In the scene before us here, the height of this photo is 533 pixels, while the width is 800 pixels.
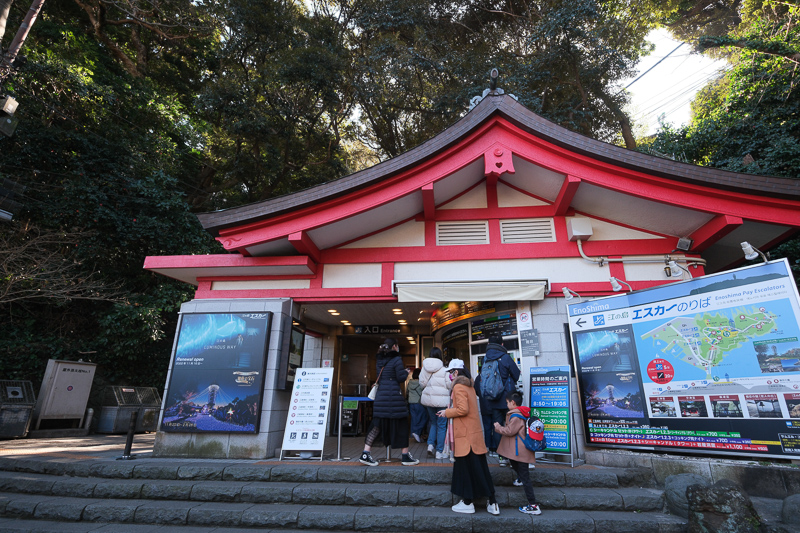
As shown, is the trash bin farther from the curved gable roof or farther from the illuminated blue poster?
the curved gable roof

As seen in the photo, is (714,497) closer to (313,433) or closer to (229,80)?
(313,433)

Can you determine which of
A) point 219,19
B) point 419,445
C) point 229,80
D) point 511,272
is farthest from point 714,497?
point 219,19

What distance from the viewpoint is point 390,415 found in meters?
5.88

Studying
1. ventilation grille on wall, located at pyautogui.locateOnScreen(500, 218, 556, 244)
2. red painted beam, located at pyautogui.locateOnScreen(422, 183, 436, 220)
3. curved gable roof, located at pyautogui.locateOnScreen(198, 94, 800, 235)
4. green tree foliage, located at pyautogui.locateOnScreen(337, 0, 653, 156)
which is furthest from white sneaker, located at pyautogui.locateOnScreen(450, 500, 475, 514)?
green tree foliage, located at pyautogui.locateOnScreen(337, 0, 653, 156)

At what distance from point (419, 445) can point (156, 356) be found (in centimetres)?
1005

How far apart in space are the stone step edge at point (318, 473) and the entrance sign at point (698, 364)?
0.84 meters

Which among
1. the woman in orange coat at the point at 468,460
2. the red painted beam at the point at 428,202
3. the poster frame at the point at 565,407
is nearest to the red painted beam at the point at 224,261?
the red painted beam at the point at 428,202

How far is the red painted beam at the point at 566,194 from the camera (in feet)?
22.2

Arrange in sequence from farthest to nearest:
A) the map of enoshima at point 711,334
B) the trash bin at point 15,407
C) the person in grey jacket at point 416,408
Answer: the trash bin at point 15,407
the person in grey jacket at point 416,408
the map of enoshima at point 711,334

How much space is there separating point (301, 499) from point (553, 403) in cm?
388

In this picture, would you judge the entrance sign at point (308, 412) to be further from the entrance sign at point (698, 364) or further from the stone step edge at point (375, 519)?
the entrance sign at point (698, 364)

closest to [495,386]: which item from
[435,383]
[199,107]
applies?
[435,383]

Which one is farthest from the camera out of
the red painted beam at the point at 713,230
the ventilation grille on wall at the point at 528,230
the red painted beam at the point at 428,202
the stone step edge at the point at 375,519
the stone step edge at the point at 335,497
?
the ventilation grille on wall at the point at 528,230

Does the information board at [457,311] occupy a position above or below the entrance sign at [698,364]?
above
